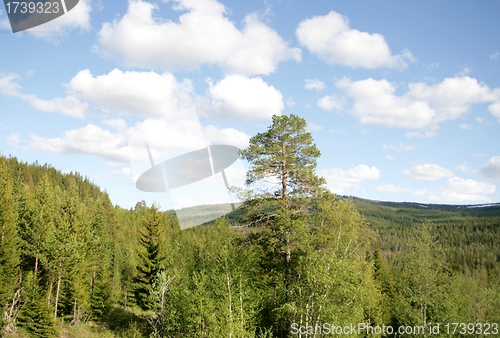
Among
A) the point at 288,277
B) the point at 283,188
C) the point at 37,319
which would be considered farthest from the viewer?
the point at 37,319

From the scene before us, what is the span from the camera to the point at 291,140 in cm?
1811

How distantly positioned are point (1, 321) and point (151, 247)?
1353 centimetres

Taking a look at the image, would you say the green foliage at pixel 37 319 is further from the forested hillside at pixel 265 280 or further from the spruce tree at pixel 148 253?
the spruce tree at pixel 148 253

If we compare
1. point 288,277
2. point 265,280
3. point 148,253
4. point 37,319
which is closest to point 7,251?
point 37,319

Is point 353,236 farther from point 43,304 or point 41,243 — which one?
point 41,243

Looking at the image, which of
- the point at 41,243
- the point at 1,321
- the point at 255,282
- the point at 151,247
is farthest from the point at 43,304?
the point at 255,282

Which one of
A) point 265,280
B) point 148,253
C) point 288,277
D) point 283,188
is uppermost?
point 283,188

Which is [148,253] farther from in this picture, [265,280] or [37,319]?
[265,280]

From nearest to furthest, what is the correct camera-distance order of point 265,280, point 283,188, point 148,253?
1. point 283,188
2. point 265,280
3. point 148,253

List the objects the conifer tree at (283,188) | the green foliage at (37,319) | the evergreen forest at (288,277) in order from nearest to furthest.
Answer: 1. the evergreen forest at (288,277)
2. the conifer tree at (283,188)
3. the green foliage at (37,319)

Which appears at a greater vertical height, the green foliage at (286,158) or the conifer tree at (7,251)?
the green foliage at (286,158)

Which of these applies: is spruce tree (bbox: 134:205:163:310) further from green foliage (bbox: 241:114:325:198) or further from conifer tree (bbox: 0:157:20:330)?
green foliage (bbox: 241:114:325:198)

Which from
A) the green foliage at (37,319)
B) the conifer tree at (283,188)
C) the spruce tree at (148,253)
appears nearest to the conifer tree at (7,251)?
the green foliage at (37,319)

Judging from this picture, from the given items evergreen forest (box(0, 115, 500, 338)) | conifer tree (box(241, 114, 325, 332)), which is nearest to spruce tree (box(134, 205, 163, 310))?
evergreen forest (box(0, 115, 500, 338))
